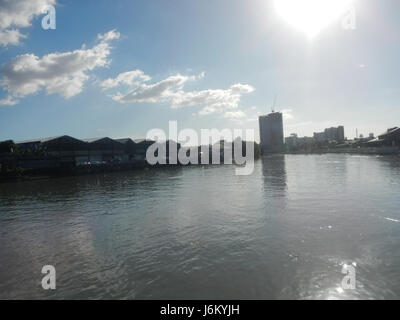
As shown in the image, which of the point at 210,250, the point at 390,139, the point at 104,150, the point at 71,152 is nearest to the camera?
the point at 210,250

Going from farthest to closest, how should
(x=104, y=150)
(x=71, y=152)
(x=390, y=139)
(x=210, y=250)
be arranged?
(x=390, y=139) → (x=104, y=150) → (x=71, y=152) → (x=210, y=250)

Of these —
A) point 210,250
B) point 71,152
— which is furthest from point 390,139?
point 210,250

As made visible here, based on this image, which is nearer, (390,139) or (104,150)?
(104,150)

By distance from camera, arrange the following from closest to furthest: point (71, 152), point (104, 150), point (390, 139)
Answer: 1. point (71, 152)
2. point (104, 150)
3. point (390, 139)

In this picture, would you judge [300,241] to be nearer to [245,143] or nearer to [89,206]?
[89,206]

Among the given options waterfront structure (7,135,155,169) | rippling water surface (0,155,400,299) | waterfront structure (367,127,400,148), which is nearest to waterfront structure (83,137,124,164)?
waterfront structure (7,135,155,169)

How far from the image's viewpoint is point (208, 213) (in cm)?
1738

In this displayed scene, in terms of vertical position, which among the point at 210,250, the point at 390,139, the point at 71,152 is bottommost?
the point at 210,250

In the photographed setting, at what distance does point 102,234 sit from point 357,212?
49.2 feet

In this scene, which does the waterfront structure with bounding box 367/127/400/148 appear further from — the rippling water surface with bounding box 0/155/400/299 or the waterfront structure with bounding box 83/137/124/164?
the rippling water surface with bounding box 0/155/400/299

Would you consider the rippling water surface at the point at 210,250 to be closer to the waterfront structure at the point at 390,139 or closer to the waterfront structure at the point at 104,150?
the waterfront structure at the point at 104,150

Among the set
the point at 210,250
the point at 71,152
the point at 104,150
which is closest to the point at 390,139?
the point at 104,150

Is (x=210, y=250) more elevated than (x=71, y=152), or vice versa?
(x=71, y=152)

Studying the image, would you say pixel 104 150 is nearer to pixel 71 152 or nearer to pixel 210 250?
pixel 71 152
